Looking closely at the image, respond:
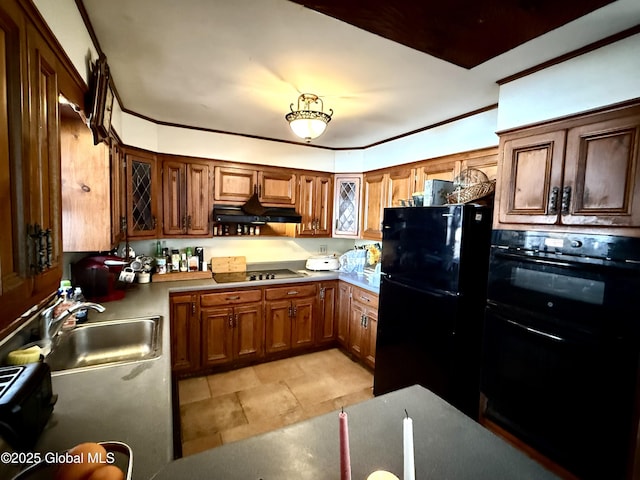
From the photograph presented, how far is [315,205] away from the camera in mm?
3602

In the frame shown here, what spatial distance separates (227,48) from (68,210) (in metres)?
1.32

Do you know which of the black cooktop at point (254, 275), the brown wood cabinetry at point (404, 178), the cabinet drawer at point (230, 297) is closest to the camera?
the brown wood cabinetry at point (404, 178)

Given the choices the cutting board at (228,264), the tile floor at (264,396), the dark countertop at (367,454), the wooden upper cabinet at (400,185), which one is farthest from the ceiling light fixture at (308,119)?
the tile floor at (264,396)

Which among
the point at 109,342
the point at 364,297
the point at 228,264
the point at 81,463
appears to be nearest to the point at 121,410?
the point at 81,463

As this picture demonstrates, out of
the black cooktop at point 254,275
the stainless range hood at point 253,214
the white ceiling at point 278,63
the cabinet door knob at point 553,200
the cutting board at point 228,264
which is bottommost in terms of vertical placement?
the black cooktop at point 254,275

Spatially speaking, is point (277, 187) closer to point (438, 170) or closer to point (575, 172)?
point (438, 170)

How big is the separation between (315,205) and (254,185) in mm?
765

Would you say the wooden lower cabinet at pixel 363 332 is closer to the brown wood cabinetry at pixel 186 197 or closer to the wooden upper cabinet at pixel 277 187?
the wooden upper cabinet at pixel 277 187

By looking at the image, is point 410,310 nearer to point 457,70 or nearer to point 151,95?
point 457,70

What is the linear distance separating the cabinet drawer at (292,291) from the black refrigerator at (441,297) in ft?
3.74

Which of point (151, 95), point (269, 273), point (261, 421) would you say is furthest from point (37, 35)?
point (269, 273)

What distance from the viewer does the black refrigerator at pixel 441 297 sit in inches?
75.5

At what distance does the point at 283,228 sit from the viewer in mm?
3609

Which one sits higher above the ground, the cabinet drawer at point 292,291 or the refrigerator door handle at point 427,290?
the refrigerator door handle at point 427,290
